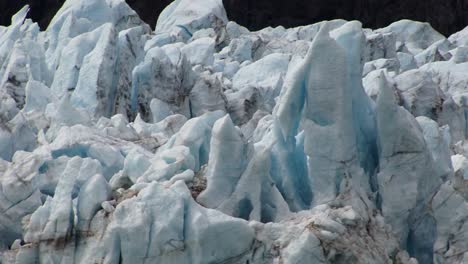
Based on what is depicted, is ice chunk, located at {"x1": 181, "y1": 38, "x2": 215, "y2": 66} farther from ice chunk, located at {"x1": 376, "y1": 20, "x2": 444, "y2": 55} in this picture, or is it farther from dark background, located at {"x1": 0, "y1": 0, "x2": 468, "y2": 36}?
dark background, located at {"x1": 0, "y1": 0, "x2": 468, "y2": 36}

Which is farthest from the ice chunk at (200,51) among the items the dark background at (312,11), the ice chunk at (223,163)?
the dark background at (312,11)

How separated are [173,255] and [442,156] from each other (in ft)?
8.17

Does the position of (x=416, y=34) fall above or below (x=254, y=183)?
below

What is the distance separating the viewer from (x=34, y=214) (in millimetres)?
6535

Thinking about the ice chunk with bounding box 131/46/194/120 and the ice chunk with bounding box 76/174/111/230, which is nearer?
the ice chunk with bounding box 76/174/111/230

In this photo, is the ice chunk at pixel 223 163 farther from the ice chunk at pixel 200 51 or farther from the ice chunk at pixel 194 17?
the ice chunk at pixel 194 17

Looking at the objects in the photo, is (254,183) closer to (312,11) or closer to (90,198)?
(90,198)

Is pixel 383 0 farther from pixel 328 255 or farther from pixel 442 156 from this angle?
pixel 328 255

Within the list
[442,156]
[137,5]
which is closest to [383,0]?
[137,5]

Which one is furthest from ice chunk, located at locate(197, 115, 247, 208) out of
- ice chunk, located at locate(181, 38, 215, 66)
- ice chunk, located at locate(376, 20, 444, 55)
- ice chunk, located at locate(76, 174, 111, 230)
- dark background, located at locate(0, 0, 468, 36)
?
dark background, located at locate(0, 0, 468, 36)

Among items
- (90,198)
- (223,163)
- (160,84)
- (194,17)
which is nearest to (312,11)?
(194,17)

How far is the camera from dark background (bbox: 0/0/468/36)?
2234cm

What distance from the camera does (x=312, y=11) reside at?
23578 mm

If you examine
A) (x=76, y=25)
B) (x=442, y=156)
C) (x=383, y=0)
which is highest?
(x=442, y=156)
